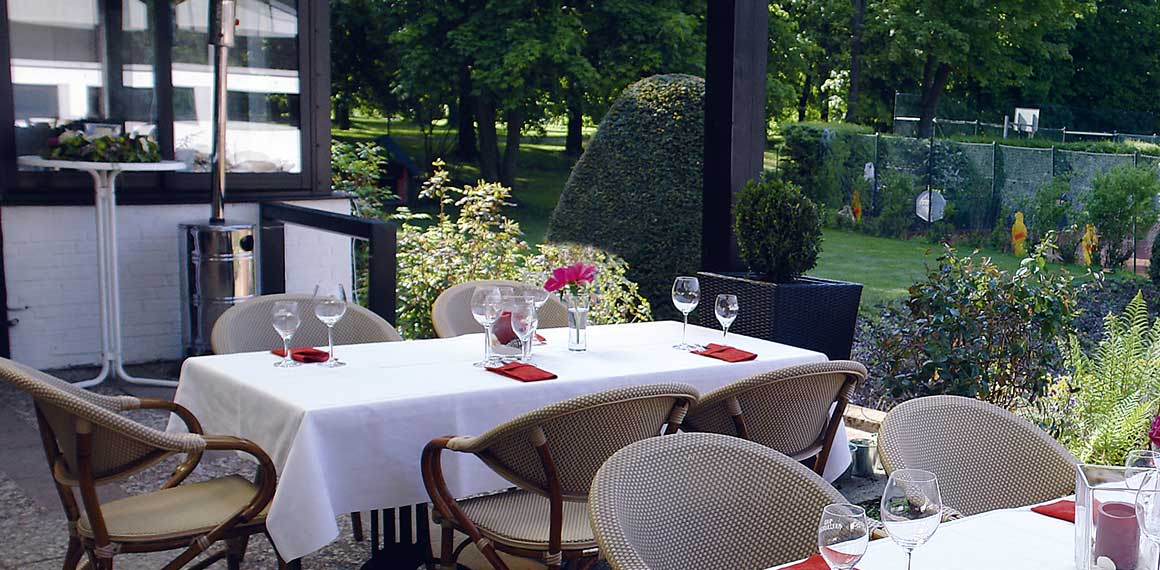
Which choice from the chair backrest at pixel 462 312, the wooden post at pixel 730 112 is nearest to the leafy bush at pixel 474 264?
the wooden post at pixel 730 112

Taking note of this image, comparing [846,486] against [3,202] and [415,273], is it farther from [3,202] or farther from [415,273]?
[3,202]

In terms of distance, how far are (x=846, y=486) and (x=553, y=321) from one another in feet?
4.43

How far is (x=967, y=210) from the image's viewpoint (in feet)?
52.0

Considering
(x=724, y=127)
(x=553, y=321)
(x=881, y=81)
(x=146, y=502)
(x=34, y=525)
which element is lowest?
(x=34, y=525)

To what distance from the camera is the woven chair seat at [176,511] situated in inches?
111

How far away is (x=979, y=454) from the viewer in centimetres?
266

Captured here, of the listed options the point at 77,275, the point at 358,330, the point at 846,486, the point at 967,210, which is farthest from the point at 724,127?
the point at 967,210

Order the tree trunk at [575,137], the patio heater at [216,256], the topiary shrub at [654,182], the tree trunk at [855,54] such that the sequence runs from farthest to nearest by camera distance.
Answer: the tree trunk at [575,137]
the tree trunk at [855,54]
the topiary shrub at [654,182]
the patio heater at [216,256]

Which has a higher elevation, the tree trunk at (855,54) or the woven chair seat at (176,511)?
the tree trunk at (855,54)

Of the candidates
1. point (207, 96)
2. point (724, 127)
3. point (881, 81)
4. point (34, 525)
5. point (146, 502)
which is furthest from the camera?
point (881, 81)

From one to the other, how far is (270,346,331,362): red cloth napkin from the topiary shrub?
13.7 feet

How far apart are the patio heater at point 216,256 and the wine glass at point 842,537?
16.6 ft

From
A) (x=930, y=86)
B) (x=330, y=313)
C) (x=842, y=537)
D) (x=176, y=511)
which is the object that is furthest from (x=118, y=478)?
(x=930, y=86)

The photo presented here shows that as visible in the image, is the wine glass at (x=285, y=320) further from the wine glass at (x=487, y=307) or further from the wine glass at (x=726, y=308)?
the wine glass at (x=726, y=308)
